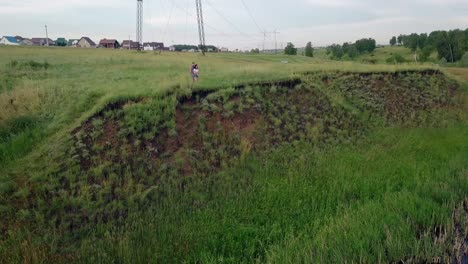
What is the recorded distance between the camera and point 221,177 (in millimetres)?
11516

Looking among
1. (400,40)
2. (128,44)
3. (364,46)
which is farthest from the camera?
(400,40)

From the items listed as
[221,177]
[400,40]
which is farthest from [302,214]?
[400,40]

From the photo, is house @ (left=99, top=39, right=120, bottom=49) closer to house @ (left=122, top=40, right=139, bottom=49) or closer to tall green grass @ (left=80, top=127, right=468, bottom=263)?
house @ (left=122, top=40, right=139, bottom=49)

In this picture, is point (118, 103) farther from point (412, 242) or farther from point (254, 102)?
point (412, 242)

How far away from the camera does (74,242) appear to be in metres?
8.31

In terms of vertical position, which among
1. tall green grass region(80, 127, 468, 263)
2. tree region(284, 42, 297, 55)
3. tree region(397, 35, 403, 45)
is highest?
tree region(397, 35, 403, 45)

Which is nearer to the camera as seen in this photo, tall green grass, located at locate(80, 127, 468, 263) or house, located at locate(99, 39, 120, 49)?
tall green grass, located at locate(80, 127, 468, 263)

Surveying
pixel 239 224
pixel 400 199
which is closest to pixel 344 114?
pixel 400 199

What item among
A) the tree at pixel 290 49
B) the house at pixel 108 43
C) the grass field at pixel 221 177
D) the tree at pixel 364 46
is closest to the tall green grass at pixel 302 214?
the grass field at pixel 221 177

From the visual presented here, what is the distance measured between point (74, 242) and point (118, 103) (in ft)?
21.5

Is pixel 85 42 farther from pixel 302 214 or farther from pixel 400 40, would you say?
pixel 400 40

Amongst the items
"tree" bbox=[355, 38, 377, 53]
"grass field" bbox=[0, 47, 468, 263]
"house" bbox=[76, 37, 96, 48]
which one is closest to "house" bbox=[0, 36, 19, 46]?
"house" bbox=[76, 37, 96, 48]

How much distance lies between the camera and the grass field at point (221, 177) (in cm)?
782

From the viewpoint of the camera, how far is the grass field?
25.7ft
